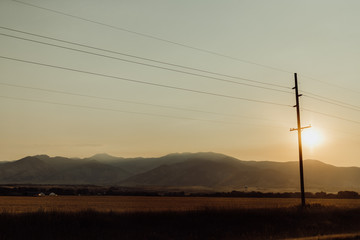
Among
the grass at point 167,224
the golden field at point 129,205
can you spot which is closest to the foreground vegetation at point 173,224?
the grass at point 167,224

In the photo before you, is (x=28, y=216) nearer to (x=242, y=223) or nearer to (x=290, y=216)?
(x=242, y=223)

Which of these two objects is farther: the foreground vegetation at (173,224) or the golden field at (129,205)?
the golden field at (129,205)

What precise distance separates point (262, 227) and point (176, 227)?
25.6 ft

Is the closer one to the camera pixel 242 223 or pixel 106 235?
pixel 106 235

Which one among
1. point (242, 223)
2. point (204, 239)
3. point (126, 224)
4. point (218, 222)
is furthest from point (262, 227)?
point (126, 224)

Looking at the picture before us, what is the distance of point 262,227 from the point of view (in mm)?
31656

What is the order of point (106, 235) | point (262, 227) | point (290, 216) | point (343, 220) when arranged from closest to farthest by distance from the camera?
point (106, 235)
point (262, 227)
point (290, 216)
point (343, 220)

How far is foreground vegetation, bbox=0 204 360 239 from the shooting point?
978 inches

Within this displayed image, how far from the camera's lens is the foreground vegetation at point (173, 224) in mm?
24844

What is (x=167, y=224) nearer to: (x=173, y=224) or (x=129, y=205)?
(x=173, y=224)

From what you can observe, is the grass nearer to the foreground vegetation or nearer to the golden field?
the foreground vegetation

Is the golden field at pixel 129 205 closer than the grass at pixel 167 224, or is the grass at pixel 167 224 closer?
the grass at pixel 167 224

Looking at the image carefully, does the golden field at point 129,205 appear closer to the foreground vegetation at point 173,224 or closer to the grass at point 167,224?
the grass at point 167,224

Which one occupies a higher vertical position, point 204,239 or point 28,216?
point 28,216
